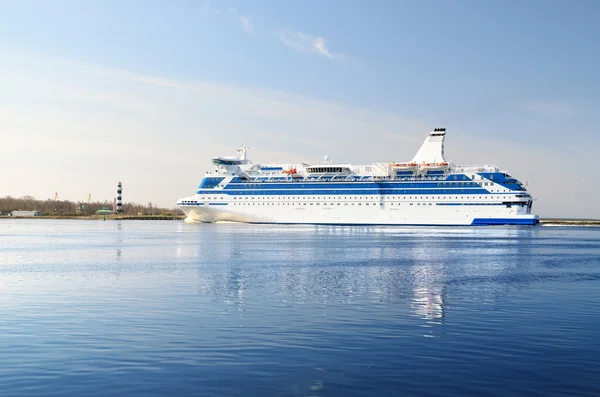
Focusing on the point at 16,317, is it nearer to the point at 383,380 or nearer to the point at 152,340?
the point at 152,340

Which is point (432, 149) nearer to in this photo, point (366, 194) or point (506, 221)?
Result: point (366, 194)

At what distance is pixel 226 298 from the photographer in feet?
74.1

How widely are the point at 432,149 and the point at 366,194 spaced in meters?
15.7

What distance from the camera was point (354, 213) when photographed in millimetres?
107188

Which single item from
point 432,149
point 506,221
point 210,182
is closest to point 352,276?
point 506,221

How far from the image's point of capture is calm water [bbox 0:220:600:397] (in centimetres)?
1165

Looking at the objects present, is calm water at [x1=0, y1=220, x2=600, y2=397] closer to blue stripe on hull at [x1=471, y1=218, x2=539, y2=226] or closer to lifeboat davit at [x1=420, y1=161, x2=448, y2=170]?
blue stripe on hull at [x1=471, y1=218, x2=539, y2=226]

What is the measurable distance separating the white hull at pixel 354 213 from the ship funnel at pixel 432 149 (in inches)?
381

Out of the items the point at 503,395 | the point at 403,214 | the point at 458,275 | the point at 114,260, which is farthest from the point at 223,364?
the point at 403,214

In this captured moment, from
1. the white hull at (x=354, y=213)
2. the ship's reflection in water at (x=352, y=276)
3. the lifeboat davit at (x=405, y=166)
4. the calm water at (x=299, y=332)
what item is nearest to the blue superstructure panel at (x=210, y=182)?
the white hull at (x=354, y=213)

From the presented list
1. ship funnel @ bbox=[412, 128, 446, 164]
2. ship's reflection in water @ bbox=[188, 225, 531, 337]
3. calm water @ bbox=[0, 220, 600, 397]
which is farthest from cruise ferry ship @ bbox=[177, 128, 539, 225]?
calm water @ bbox=[0, 220, 600, 397]

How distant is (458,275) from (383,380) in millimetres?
20345

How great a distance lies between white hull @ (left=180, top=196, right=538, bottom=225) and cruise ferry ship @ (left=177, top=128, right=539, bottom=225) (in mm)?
167

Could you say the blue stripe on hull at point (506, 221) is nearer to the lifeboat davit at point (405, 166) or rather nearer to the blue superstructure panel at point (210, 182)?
the lifeboat davit at point (405, 166)
